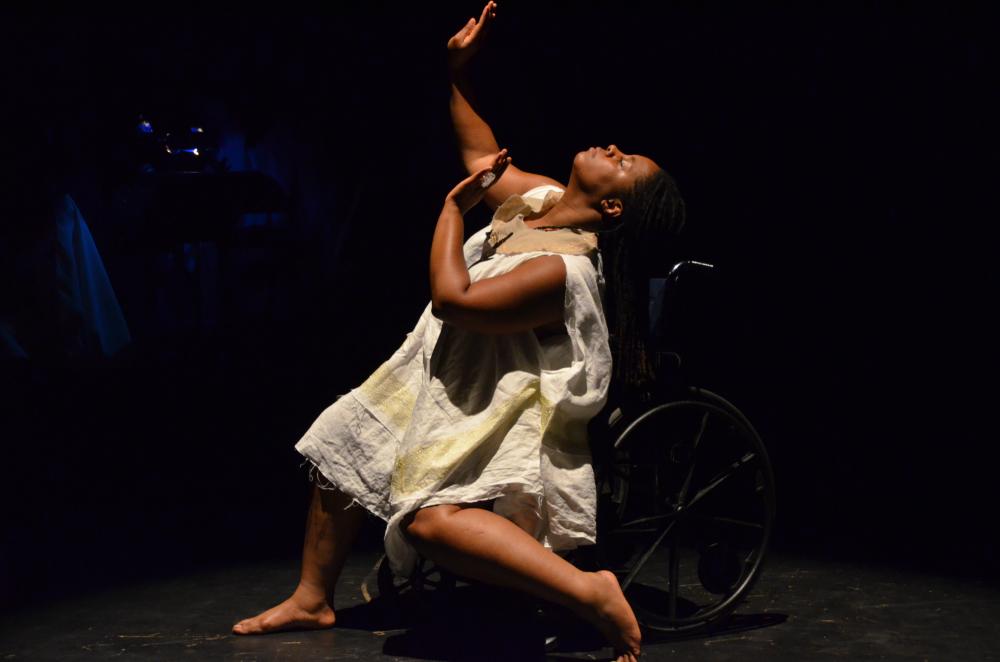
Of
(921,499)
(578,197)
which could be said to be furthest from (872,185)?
(578,197)

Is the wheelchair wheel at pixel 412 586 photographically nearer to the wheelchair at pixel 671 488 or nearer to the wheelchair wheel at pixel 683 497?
the wheelchair at pixel 671 488

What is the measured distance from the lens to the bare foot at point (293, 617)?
2.82 metres

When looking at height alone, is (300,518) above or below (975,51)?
below

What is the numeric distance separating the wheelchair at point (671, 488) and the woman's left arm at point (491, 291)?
297mm

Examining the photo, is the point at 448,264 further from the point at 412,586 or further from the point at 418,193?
the point at 418,193

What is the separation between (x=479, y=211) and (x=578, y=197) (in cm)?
172

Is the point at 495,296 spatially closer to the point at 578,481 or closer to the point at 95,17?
the point at 578,481

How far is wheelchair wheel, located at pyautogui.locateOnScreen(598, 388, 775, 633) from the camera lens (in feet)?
9.03

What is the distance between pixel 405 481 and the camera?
8.63ft

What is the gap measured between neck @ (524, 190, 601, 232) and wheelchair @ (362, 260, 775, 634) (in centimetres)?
22

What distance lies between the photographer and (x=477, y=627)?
9.53 feet

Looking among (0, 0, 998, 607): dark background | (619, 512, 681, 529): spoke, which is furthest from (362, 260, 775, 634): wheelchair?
(0, 0, 998, 607): dark background

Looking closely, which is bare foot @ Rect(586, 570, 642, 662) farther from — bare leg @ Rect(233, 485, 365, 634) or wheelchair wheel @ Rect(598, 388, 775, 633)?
bare leg @ Rect(233, 485, 365, 634)

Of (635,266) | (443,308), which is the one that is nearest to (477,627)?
(443,308)
